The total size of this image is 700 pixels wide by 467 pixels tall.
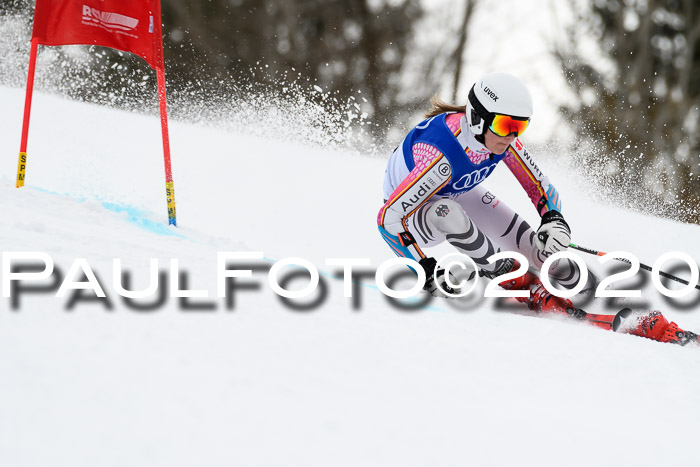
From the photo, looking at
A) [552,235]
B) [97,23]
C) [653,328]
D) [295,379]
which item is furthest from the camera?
[97,23]

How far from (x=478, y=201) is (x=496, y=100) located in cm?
65

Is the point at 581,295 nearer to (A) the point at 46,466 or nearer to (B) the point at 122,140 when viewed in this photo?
(A) the point at 46,466

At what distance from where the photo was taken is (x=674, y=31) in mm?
15578

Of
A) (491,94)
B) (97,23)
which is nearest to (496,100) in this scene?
(491,94)

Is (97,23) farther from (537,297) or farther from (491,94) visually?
(537,297)

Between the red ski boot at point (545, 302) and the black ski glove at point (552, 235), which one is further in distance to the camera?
the black ski glove at point (552, 235)

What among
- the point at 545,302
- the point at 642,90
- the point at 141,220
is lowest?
the point at 545,302

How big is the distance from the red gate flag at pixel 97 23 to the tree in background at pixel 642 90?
36.1 ft

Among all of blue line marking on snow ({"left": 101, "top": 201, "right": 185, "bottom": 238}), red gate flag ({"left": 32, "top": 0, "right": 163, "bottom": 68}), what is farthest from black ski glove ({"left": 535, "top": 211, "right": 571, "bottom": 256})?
red gate flag ({"left": 32, "top": 0, "right": 163, "bottom": 68})

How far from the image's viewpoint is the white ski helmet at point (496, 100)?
2.54 metres

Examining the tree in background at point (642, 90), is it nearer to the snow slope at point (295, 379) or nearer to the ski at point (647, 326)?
the ski at point (647, 326)

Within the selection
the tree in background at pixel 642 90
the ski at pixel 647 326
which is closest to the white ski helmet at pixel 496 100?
the ski at pixel 647 326

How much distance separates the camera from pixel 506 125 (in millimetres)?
2551

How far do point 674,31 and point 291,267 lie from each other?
16.4 m
